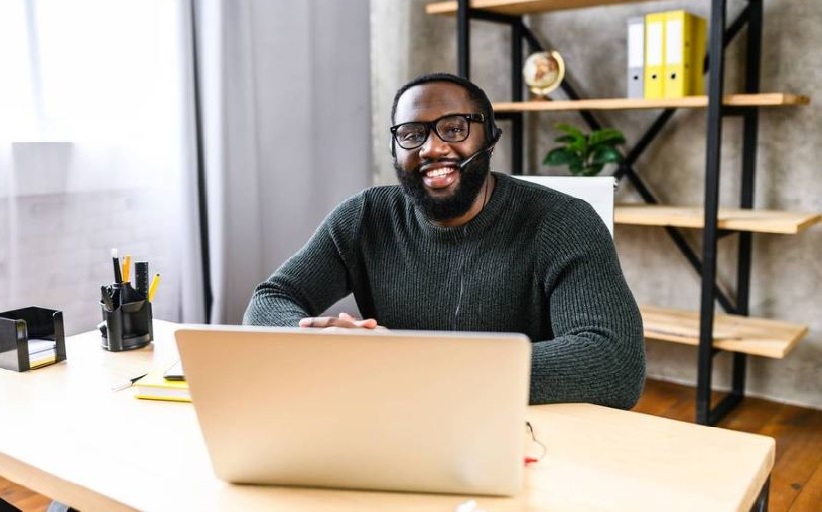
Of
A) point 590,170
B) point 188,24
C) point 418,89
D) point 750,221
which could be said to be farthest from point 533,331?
point 188,24

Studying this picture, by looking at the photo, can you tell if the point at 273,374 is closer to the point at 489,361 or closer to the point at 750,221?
the point at 489,361

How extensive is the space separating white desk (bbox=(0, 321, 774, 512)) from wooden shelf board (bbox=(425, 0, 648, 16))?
2054 mm

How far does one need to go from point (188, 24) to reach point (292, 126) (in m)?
0.60

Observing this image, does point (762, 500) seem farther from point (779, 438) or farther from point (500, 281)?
point (779, 438)

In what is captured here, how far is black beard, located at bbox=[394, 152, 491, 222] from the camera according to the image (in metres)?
1.48

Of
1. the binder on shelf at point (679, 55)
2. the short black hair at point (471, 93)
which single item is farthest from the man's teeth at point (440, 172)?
the binder on shelf at point (679, 55)

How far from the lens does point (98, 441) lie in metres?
1.06

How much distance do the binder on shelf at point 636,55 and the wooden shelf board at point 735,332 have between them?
0.78 metres

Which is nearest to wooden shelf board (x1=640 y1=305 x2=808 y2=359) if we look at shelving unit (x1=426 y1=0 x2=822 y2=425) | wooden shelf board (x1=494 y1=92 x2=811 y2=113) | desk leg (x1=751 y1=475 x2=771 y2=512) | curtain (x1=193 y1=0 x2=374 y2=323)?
shelving unit (x1=426 y1=0 x2=822 y2=425)

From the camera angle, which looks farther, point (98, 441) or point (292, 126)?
point (292, 126)

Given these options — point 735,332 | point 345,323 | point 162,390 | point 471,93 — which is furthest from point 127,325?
point 735,332

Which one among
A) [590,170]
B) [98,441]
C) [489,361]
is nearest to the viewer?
[489,361]

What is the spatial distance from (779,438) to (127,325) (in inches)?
79.8

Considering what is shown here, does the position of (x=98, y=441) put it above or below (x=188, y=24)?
below
